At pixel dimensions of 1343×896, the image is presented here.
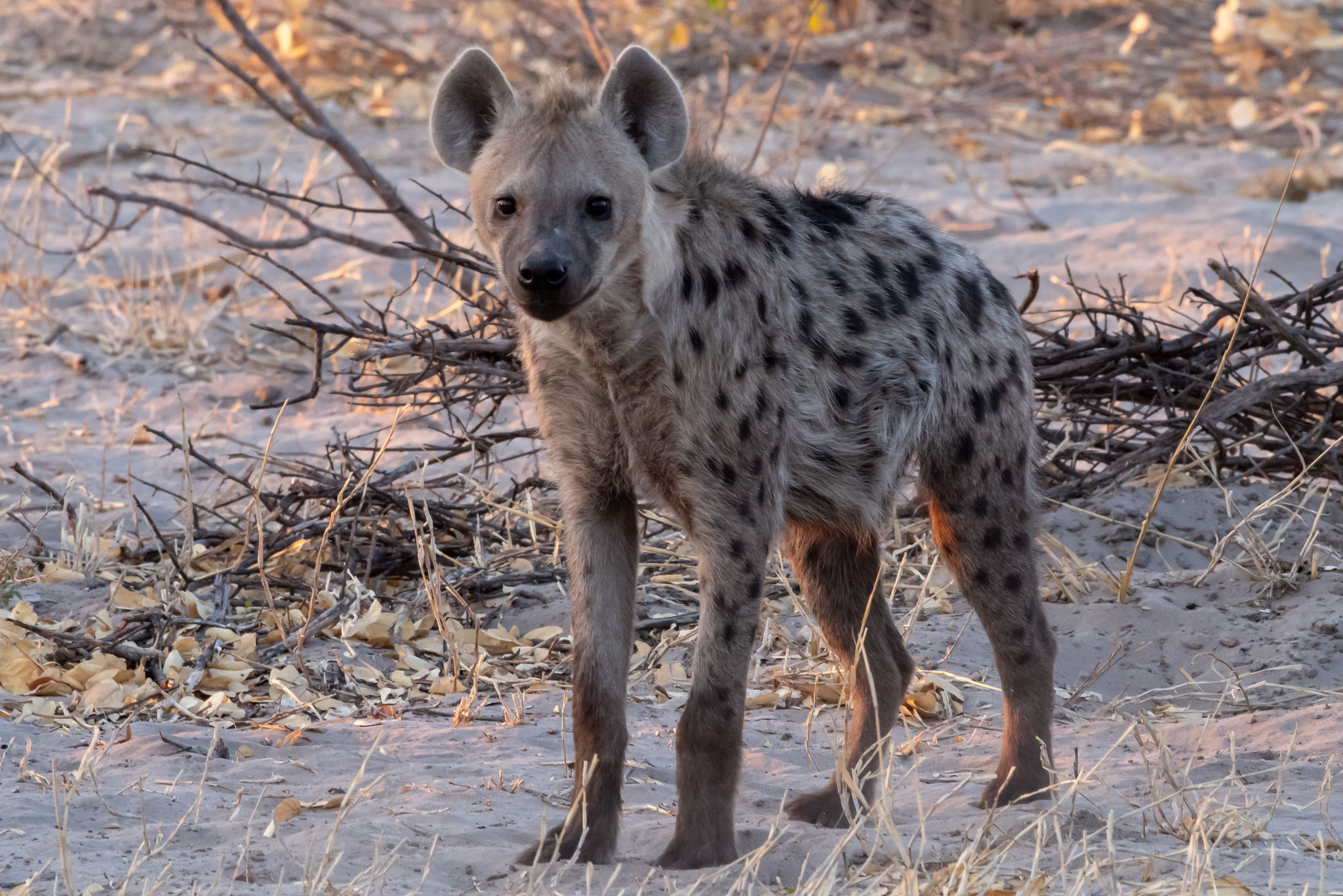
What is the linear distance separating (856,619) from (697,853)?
0.87 metres

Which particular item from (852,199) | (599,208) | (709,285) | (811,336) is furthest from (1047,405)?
(599,208)

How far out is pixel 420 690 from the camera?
12.6 feet

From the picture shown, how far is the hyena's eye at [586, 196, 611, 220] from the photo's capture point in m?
2.79

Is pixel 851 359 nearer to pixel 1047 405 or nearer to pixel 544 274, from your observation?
pixel 544 274

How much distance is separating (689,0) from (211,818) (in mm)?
9121

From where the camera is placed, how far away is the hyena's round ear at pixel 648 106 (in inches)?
115

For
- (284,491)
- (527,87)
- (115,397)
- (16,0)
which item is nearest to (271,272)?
(115,397)

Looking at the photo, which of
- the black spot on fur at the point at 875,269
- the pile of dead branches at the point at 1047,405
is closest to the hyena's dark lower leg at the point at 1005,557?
the black spot on fur at the point at 875,269

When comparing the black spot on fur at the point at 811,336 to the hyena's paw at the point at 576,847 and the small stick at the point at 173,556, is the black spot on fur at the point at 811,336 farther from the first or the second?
the small stick at the point at 173,556

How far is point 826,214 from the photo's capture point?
3.31 m

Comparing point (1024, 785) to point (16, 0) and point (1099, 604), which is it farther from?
point (16, 0)

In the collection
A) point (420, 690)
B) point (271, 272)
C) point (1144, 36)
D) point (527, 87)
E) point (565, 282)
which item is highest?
point (1144, 36)

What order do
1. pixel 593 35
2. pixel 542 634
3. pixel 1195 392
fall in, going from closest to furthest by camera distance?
pixel 542 634
pixel 1195 392
pixel 593 35

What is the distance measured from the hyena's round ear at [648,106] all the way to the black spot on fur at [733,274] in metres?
0.23
